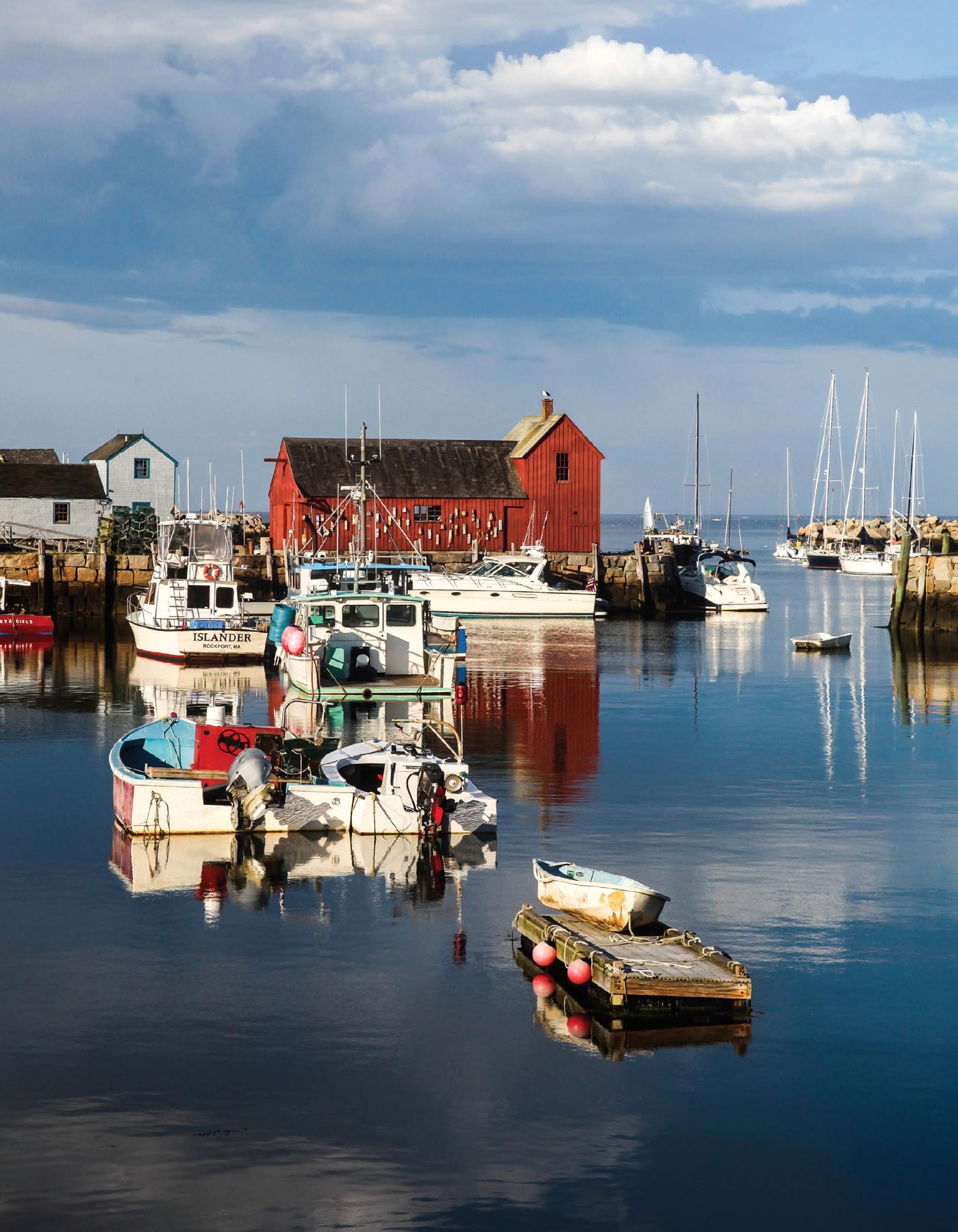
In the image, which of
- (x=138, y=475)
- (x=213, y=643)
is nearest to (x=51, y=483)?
(x=138, y=475)

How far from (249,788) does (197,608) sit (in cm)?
2540

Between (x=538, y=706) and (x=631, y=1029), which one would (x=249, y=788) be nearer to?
(x=631, y=1029)

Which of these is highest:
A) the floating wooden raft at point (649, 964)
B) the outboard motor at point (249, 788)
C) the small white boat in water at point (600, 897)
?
the outboard motor at point (249, 788)

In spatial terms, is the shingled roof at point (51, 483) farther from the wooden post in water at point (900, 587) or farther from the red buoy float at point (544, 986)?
the red buoy float at point (544, 986)

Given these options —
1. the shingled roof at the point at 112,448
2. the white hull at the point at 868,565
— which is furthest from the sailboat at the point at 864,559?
the shingled roof at the point at 112,448

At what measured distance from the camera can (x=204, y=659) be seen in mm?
42344

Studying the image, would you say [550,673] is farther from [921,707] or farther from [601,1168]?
[601,1168]

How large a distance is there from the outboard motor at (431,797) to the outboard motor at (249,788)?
1.94 m

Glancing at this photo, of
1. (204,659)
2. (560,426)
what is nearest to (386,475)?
(560,426)

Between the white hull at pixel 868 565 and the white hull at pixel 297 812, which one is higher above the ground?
the white hull at pixel 868 565

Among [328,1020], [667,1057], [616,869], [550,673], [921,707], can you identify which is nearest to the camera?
[667,1057]

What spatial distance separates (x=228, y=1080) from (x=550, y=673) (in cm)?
3058

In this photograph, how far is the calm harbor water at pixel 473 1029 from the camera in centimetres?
984

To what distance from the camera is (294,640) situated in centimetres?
3241
